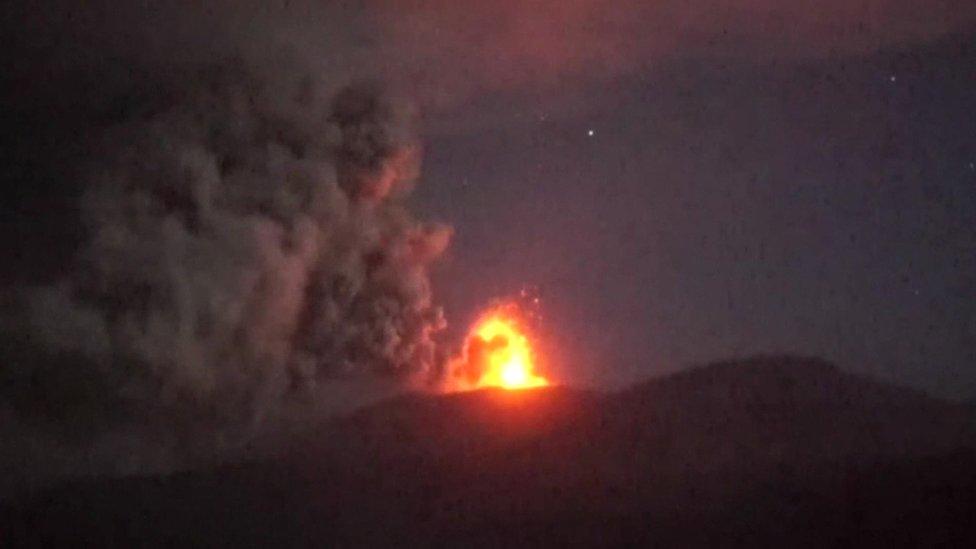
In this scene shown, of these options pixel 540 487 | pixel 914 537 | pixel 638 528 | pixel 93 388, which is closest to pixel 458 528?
pixel 540 487

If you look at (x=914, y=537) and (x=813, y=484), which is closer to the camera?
(x=914, y=537)

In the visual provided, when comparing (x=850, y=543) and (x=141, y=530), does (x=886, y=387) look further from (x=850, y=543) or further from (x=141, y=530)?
(x=141, y=530)

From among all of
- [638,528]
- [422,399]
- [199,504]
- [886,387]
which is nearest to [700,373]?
[886,387]

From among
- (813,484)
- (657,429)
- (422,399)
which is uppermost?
(422,399)

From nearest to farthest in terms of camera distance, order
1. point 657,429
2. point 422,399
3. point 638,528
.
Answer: point 638,528
point 657,429
point 422,399

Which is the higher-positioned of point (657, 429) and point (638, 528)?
point (657, 429)

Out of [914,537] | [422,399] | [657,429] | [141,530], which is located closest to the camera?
[914,537]
